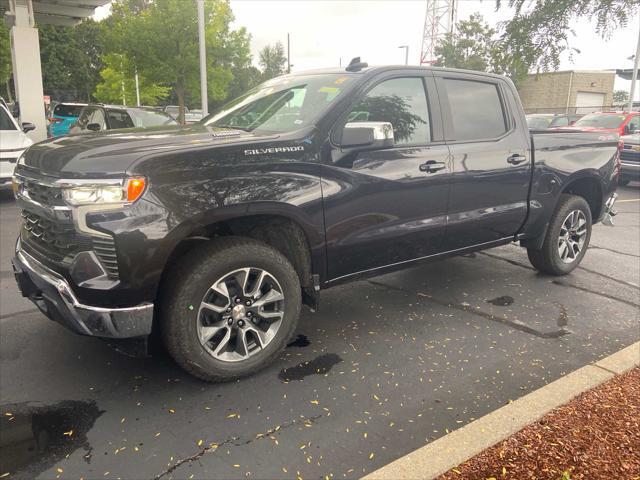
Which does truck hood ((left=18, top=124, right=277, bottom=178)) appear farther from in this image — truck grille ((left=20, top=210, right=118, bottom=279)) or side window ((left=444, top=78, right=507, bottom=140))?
side window ((left=444, top=78, right=507, bottom=140))

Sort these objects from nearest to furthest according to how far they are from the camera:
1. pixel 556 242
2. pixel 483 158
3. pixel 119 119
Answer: pixel 483 158 → pixel 556 242 → pixel 119 119

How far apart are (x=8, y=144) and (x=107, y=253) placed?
7510mm

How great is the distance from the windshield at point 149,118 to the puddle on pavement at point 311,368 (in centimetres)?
862

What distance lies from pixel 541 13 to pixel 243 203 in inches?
81.2

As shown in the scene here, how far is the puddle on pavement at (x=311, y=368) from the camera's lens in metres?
3.32

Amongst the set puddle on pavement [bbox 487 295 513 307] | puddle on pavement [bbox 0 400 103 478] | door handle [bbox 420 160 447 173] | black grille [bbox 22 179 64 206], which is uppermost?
door handle [bbox 420 160 447 173]

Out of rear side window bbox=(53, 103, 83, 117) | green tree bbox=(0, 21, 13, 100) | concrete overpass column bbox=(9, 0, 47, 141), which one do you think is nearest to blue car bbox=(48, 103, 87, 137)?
rear side window bbox=(53, 103, 83, 117)

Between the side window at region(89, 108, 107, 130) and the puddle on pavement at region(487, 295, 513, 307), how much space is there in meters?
9.55

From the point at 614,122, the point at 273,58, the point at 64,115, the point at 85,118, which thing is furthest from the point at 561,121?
the point at 273,58

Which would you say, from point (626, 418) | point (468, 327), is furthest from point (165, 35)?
point (626, 418)

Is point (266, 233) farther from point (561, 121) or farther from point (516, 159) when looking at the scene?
point (561, 121)

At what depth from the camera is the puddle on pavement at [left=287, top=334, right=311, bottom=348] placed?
3762 millimetres

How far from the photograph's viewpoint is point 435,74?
13.4 feet

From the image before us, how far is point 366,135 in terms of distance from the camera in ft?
11.0
